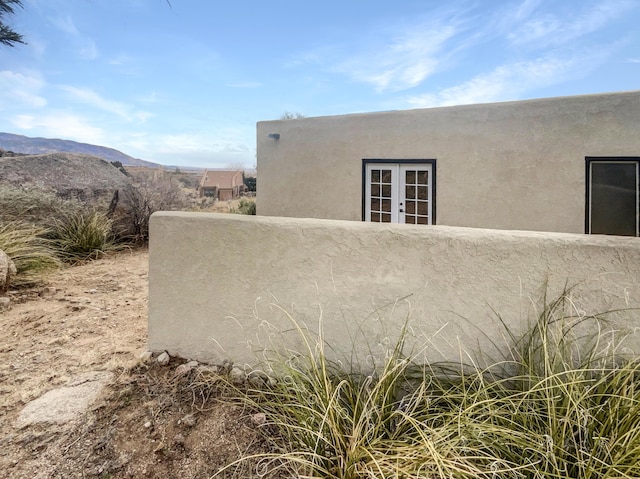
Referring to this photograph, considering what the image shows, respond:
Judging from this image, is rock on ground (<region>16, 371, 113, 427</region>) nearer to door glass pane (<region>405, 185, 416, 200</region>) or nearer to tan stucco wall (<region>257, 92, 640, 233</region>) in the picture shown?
tan stucco wall (<region>257, 92, 640, 233</region>)

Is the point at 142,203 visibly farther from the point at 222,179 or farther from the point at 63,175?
the point at 222,179

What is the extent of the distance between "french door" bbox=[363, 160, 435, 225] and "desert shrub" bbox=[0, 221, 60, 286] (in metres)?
6.95

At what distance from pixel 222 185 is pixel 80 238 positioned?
698 inches

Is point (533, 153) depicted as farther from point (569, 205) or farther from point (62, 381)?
point (62, 381)

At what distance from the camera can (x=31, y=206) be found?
27.8ft

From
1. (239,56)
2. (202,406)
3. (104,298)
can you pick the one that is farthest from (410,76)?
(202,406)

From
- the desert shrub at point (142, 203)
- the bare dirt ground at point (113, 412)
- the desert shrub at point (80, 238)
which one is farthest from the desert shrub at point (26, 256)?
the desert shrub at point (142, 203)

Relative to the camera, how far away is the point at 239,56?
12.8 m

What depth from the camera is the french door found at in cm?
869

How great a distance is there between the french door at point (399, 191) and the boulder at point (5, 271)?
7.19 m

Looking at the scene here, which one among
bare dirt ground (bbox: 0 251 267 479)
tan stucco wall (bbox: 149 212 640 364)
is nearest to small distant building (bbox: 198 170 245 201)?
bare dirt ground (bbox: 0 251 267 479)

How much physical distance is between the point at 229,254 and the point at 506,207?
658 cm

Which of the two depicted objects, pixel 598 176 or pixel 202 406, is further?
pixel 598 176

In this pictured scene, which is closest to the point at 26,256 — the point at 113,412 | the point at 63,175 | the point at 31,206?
A: the point at 31,206
